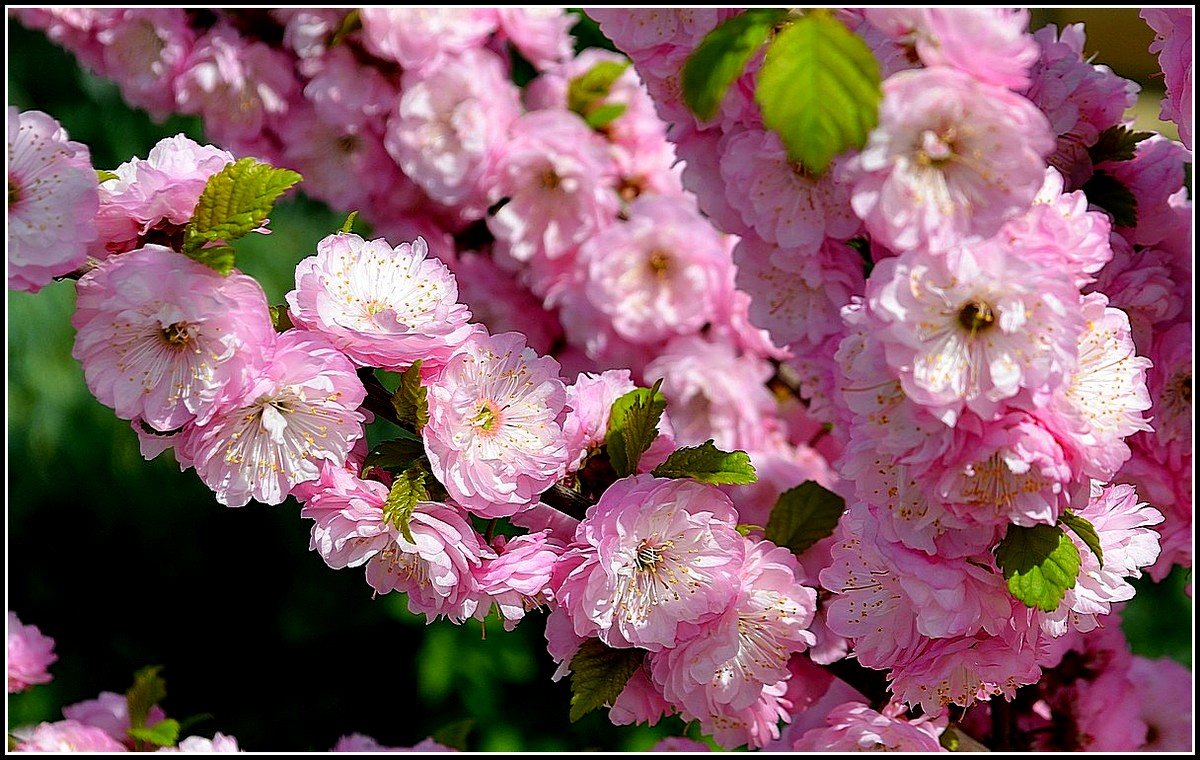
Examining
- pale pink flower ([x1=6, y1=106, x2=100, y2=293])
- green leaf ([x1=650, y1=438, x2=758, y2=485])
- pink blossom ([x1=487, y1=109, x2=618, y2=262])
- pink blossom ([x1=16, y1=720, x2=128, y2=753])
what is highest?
pale pink flower ([x1=6, y1=106, x2=100, y2=293])

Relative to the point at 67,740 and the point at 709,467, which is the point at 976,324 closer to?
the point at 709,467

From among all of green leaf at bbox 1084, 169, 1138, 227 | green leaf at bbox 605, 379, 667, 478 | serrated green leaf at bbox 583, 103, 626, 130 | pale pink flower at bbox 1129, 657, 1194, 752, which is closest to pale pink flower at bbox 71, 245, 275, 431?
green leaf at bbox 605, 379, 667, 478

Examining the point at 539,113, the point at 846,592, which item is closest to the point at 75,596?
the point at 539,113

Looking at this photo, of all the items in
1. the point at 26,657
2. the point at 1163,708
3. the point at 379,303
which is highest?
the point at 379,303

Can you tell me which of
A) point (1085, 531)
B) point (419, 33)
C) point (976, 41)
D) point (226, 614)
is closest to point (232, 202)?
point (976, 41)

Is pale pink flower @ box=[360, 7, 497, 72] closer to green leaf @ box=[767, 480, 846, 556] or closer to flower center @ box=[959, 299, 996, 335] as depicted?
green leaf @ box=[767, 480, 846, 556]

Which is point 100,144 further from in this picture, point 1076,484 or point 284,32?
point 1076,484
